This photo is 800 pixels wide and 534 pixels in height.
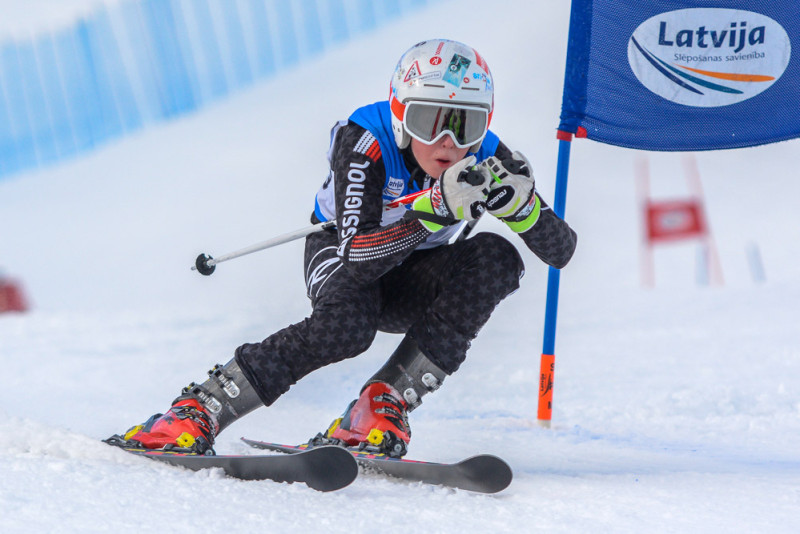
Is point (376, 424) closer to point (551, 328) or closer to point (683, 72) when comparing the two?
point (551, 328)

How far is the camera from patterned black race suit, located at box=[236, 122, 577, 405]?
2.24m

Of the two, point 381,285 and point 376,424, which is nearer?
point 376,424

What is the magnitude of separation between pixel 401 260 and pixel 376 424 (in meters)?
0.49

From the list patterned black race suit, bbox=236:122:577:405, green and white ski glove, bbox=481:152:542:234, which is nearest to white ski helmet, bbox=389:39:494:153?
patterned black race suit, bbox=236:122:577:405

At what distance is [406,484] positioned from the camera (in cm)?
209

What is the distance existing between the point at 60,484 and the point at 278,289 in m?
7.03

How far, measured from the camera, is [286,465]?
196 centimetres

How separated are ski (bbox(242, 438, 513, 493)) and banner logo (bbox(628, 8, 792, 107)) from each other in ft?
6.85

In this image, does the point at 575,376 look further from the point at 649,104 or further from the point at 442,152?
the point at 442,152

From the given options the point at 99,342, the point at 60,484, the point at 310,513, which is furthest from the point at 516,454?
the point at 99,342

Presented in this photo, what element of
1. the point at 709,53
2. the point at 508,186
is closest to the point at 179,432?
the point at 508,186

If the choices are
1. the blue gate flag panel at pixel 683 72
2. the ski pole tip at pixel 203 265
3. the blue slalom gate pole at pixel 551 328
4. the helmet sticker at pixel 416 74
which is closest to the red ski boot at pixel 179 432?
the ski pole tip at pixel 203 265

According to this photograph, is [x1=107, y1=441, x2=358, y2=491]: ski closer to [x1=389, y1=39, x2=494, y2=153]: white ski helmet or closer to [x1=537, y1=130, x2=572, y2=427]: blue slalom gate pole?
[x1=389, y1=39, x2=494, y2=153]: white ski helmet

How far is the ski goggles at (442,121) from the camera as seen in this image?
2.40 meters
